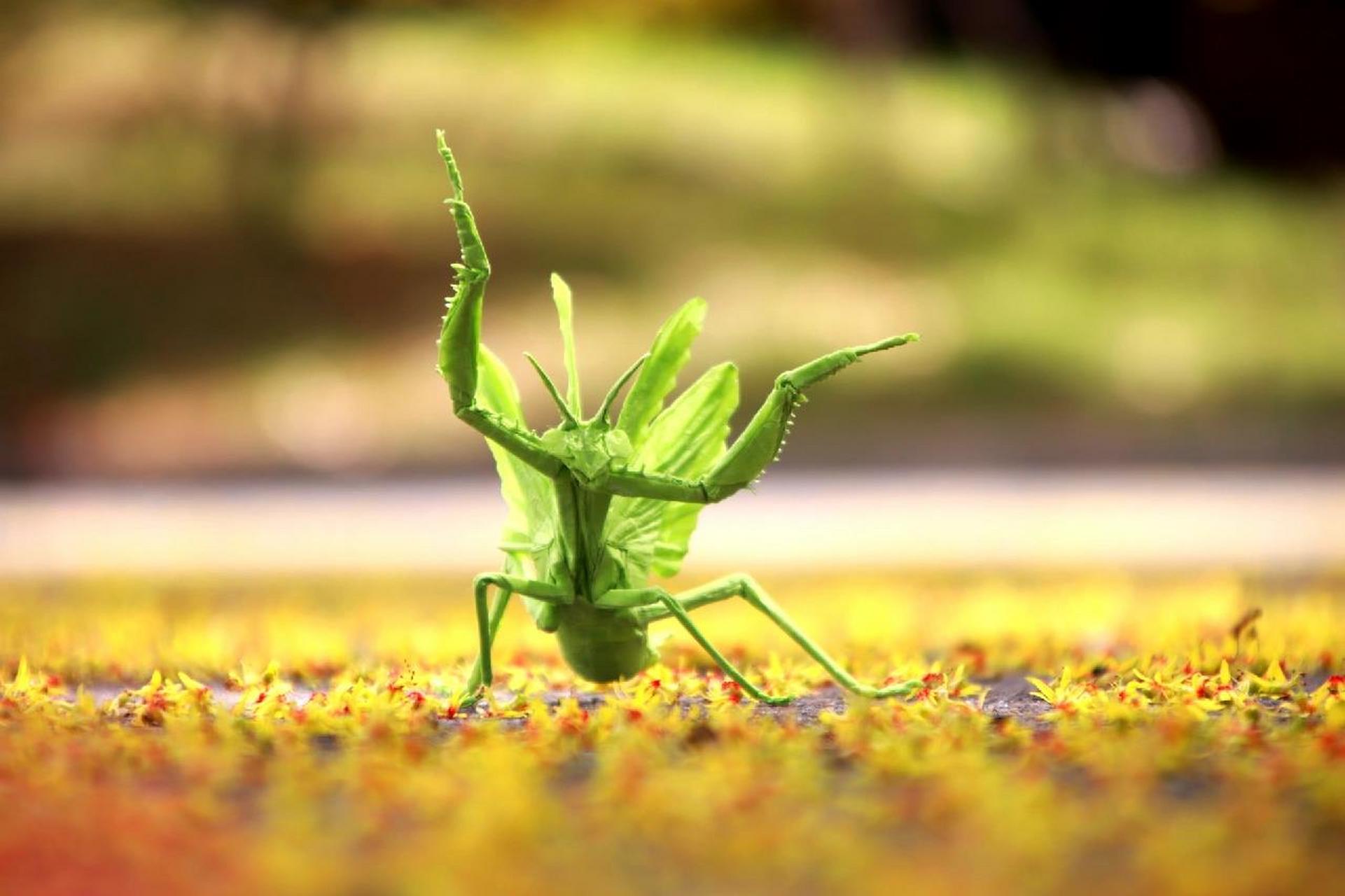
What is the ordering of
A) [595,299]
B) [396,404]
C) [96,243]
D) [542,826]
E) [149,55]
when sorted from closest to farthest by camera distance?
[542,826] → [396,404] → [595,299] → [96,243] → [149,55]

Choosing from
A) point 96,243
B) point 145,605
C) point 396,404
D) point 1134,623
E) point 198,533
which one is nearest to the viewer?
point 1134,623

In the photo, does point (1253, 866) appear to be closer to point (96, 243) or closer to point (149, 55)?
point (96, 243)

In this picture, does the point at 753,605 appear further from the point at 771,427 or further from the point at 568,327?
the point at 568,327

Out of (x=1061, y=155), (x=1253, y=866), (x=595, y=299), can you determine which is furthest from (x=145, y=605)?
(x=1061, y=155)

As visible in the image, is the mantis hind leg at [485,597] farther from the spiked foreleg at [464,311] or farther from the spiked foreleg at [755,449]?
the spiked foreleg at [464,311]

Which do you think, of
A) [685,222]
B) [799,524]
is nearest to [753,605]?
[799,524]

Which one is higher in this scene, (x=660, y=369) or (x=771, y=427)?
(x=660, y=369)

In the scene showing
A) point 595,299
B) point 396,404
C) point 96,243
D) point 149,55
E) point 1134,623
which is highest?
point 149,55
